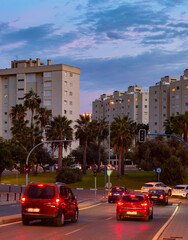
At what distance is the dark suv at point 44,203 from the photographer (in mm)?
18125

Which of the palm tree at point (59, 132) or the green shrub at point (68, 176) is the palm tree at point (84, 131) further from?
the green shrub at point (68, 176)

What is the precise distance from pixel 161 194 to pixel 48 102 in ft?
325

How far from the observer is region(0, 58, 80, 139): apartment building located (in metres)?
132

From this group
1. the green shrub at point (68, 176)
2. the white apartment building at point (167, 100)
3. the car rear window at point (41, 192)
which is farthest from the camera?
the white apartment building at point (167, 100)

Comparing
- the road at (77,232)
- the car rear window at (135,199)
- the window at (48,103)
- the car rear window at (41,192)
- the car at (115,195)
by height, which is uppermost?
the window at (48,103)

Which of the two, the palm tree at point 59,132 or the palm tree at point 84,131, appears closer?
the palm tree at point 59,132

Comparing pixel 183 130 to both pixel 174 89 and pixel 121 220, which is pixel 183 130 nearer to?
pixel 174 89

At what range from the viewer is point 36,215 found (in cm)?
1817

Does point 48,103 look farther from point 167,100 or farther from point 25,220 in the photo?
point 25,220

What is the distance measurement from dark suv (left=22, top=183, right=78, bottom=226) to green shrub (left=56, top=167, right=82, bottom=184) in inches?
2088

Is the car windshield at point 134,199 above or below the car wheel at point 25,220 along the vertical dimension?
above

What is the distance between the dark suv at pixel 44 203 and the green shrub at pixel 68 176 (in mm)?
53043

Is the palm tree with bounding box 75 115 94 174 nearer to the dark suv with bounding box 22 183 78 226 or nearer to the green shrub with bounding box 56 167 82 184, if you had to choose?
the green shrub with bounding box 56 167 82 184

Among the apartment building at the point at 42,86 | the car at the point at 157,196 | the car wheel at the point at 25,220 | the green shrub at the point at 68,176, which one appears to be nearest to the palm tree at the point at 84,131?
the green shrub at the point at 68,176
